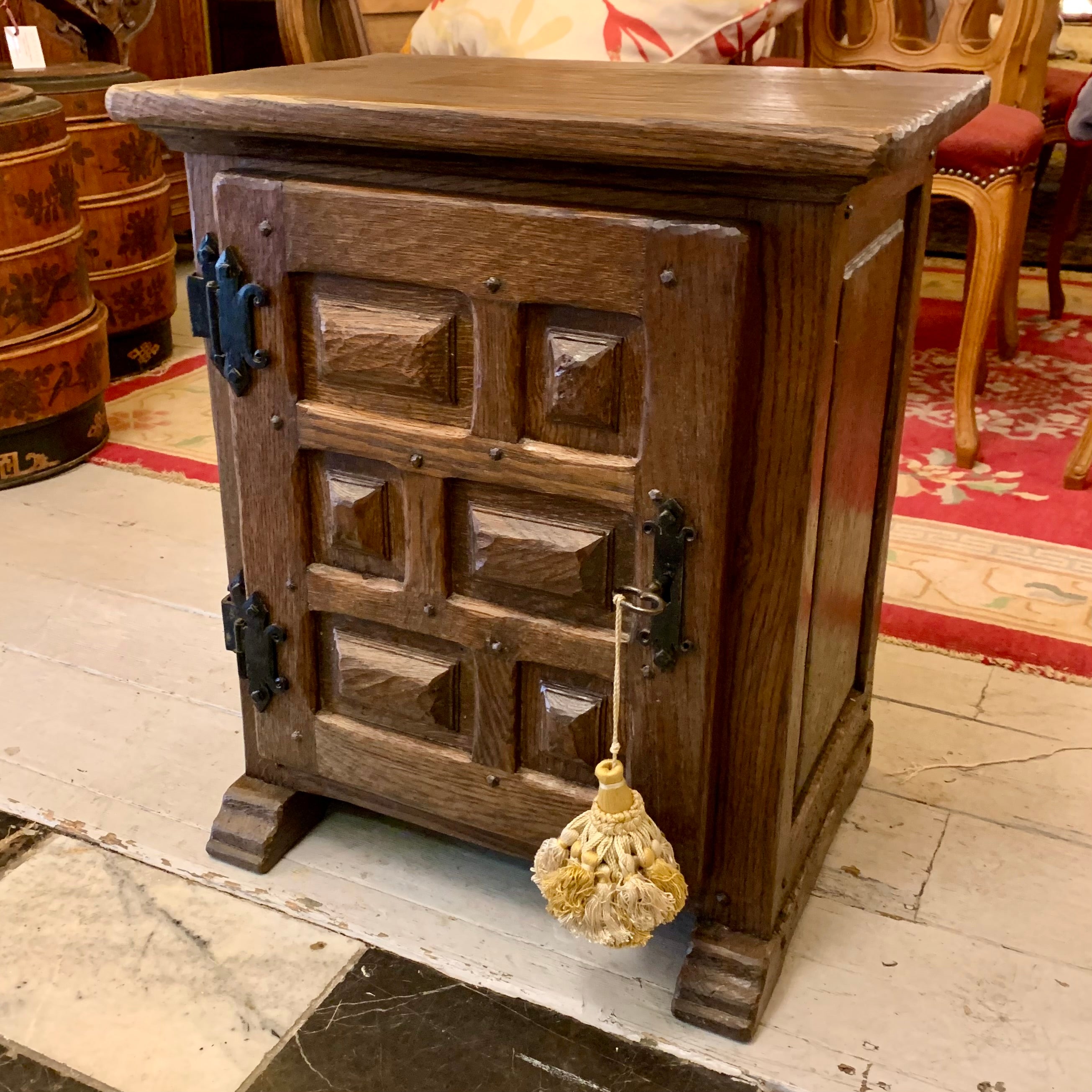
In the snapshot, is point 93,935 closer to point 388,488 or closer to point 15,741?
point 15,741

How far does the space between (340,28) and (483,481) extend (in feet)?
3.15

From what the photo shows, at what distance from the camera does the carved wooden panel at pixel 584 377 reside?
0.81 meters

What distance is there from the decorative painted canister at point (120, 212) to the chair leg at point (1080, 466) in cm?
174

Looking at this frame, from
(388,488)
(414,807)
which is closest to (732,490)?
(388,488)

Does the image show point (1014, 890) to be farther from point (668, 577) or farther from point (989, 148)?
point (989, 148)

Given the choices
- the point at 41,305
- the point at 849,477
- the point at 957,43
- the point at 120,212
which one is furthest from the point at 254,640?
the point at 957,43

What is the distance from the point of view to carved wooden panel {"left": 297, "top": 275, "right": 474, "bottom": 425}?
0.86m

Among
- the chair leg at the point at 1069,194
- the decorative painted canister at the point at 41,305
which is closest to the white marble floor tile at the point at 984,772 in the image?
the decorative painted canister at the point at 41,305

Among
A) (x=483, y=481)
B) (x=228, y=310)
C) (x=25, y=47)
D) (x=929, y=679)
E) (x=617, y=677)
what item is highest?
(x=25, y=47)

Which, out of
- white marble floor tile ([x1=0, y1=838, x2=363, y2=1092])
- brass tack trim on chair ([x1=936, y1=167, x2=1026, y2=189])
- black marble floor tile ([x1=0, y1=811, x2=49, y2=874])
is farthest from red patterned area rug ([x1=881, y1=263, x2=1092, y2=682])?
black marble floor tile ([x1=0, y1=811, x2=49, y2=874])

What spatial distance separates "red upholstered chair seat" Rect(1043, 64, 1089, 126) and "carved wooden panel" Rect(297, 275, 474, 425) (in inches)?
81.5

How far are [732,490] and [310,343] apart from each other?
0.35 metres

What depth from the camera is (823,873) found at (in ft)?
3.62

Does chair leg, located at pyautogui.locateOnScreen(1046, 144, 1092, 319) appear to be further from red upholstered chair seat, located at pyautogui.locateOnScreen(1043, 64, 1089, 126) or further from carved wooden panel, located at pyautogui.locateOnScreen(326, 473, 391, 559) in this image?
carved wooden panel, located at pyautogui.locateOnScreen(326, 473, 391, 559)
